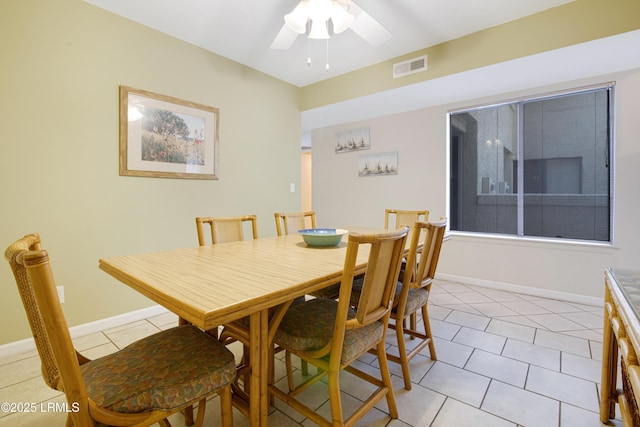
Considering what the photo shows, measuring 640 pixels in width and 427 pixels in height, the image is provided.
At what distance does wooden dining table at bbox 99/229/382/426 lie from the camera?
0.86 m

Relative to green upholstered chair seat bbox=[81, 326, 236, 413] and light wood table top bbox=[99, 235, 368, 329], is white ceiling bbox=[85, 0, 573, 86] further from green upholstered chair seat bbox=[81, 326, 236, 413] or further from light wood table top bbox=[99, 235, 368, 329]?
green upholstered chair seat bbox=[81, 326, 236, 413]

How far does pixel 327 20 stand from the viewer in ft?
6.37

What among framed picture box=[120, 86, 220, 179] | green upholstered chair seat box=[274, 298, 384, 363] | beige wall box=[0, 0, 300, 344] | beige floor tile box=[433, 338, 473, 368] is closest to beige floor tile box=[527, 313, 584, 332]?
beige floor tile box=[433, 338, 473, 368]

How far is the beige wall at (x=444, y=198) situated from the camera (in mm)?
2740

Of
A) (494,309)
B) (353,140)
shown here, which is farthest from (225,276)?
(353,140)

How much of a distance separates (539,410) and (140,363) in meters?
1.82

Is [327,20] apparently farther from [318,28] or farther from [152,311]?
[152,311]

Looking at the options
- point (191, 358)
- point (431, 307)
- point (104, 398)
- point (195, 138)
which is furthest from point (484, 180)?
point (104, 398)

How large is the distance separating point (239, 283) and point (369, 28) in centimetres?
189

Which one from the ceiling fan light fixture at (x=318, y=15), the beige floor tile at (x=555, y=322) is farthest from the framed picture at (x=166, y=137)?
the beige floor tile at (x=555, y=322)

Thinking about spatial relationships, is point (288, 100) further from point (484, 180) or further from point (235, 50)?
point (484, 180)

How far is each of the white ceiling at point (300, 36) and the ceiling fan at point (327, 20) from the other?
15.3 inches

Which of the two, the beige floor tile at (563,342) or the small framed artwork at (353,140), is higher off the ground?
the small framed artwork at (353,140)

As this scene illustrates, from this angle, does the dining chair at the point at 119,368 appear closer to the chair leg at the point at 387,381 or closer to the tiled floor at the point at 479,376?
the tiled floor at the point at 479,376
